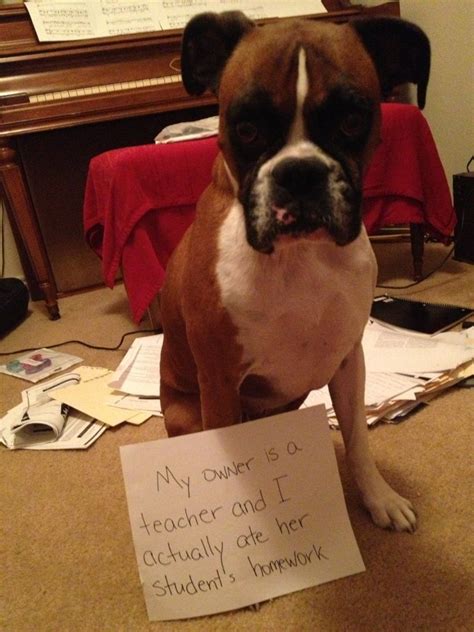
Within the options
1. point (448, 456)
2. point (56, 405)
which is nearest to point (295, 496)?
point (448, 456)

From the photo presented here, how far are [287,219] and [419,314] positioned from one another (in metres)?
1.21

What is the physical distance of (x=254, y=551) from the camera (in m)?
0.89

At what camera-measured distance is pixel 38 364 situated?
1933mm

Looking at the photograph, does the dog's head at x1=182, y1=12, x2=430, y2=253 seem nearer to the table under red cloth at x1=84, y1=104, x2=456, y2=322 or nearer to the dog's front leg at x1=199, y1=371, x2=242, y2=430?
the dog's front leg at x1=199, y1=371, x2=242, y2=430

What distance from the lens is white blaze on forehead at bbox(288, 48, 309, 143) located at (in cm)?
71

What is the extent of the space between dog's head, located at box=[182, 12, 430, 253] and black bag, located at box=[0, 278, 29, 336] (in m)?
1.87

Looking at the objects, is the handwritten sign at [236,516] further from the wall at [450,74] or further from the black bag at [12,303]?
the wall at [450,74]

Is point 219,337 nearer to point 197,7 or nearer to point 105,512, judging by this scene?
point 105,512

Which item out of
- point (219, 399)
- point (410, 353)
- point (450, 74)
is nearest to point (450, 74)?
point (450, 74)

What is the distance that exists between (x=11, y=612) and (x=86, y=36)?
236 centimetres

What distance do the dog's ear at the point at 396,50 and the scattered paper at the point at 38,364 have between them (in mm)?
1413

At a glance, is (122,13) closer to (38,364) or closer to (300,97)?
(38,364)

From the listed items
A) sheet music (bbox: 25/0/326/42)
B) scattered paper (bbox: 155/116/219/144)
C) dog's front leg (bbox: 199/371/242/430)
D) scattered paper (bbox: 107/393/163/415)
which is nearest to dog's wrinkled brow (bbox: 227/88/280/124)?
dog's front leg (bbox: 199/371/242/430)

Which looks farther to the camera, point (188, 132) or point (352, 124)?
point (188, 132)
